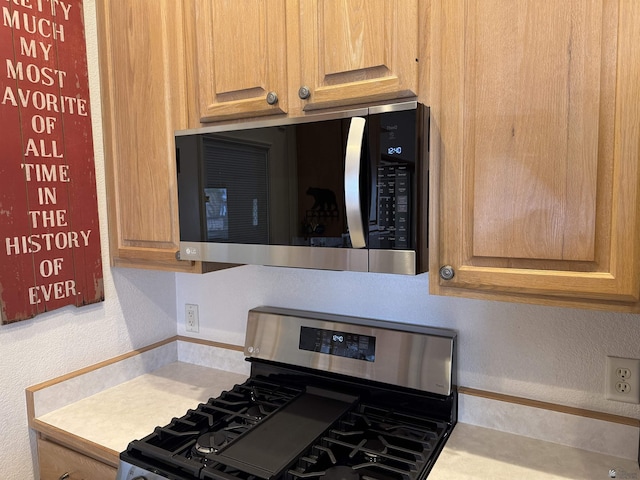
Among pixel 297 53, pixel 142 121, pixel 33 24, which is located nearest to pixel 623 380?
pixel 297 53

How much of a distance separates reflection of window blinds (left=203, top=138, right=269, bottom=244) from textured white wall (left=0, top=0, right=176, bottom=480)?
56cm

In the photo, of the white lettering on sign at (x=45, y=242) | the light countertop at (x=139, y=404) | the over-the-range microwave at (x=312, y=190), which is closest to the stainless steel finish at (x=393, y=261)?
the over-the-range microwave at (x=312, y=190)

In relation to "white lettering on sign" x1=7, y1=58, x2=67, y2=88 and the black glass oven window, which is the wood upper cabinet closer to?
"white lettering on sign" x1=7, y1=58, x2=67, y2=88

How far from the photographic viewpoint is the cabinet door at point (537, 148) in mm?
821

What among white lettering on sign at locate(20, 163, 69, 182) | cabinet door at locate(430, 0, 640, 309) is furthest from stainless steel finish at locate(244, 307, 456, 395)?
white lettering on sign at locate(20, 163, 69, 182)

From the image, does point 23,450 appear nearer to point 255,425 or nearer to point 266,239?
point 255,425

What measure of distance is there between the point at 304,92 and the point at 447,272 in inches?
21.4

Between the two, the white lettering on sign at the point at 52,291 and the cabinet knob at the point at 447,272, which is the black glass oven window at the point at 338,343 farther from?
the white lettering on sign at the point at 52,291

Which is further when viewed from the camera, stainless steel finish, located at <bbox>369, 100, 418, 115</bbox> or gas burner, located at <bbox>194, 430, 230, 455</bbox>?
gas burner, located at <bbox>194, 430, 230, 455</bbox>

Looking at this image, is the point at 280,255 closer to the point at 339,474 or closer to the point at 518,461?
the point at 339,474

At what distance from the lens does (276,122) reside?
1097 millimetres

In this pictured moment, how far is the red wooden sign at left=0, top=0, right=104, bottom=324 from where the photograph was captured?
4.21 feet

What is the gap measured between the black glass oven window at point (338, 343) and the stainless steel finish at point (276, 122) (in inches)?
26.1

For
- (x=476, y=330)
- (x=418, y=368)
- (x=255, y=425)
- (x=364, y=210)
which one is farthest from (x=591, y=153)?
(x=255, y=425)
